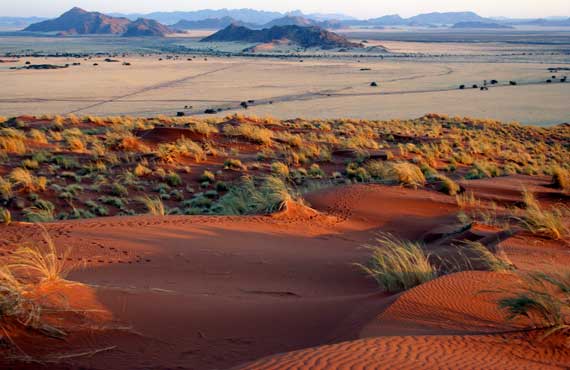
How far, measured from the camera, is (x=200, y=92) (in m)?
49.6

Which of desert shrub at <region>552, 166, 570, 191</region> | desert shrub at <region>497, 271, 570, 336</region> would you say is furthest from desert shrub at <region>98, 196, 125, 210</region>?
desert shrub at <region>552, 166, 570, 191</region>

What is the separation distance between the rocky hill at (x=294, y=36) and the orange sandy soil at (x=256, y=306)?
11936cm

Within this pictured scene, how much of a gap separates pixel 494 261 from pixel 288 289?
2.83 meters

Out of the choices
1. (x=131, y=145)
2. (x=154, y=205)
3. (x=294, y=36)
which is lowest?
(x=154, y=205)

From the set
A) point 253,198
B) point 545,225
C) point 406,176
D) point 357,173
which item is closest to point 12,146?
point 253,198

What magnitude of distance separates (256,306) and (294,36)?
14309 centimetres

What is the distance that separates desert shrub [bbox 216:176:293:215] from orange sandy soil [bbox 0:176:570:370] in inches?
60.3

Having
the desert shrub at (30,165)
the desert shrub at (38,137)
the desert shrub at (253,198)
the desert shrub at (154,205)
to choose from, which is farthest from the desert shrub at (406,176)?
the desert shrub at (38,137)

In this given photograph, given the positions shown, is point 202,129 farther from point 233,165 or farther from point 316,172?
point 316,172

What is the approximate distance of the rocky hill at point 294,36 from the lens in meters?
131

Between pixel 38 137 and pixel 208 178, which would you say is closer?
pixel 208 178

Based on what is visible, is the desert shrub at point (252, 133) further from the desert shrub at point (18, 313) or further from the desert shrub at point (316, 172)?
the desert shrub at point (18, 313)

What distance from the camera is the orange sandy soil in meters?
5.15

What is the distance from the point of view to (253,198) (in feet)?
46.9
